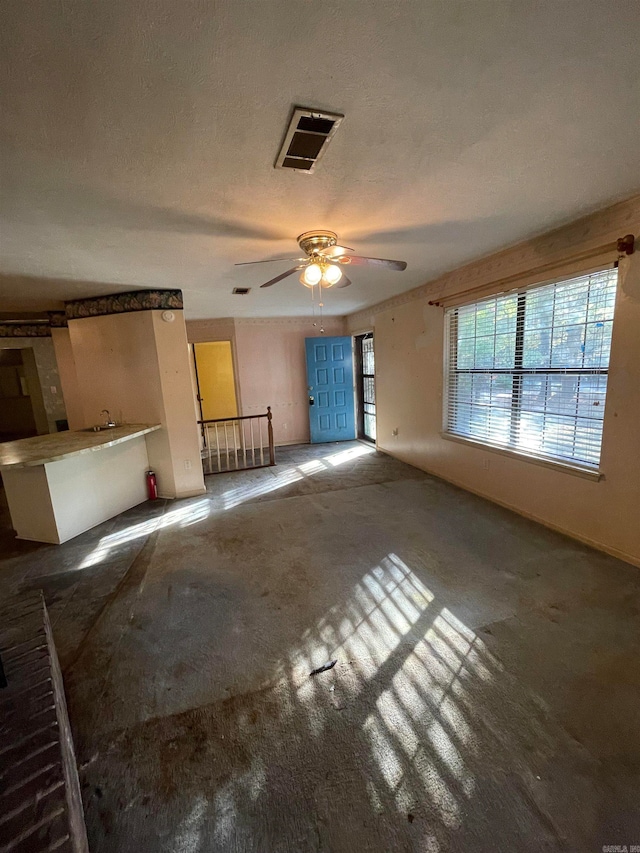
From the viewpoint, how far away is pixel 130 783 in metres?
1.24

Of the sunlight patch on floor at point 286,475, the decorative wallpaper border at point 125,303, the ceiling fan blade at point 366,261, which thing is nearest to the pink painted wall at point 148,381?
the decorative wallpaper border at point 125,303

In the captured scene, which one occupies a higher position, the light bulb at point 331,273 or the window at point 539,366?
the light bulb at point 331,273

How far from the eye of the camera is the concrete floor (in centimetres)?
111

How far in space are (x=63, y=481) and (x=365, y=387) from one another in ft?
16.5

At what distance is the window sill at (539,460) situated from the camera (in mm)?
2580

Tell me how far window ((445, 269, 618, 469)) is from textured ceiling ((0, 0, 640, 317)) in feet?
2.36

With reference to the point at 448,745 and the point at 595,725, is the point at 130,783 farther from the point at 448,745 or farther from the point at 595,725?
the point at 595,725

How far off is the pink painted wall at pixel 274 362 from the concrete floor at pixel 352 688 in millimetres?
3702

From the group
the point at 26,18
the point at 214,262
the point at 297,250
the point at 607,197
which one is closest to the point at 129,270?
the point at 214,262

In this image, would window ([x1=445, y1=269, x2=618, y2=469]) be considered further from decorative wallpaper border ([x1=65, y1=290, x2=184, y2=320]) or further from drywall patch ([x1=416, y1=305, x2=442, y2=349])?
decorative wallpaper border ([x1=65, y1=290, x2=184, y2=320])

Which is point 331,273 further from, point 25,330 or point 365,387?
point 25,330

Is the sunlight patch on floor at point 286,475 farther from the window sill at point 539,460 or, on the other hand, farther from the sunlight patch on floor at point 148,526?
the window sill at point 539,460

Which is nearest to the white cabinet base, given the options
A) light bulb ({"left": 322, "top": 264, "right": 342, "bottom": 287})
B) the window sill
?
light bulb ({"left": 322, "top": 264, "right": 342, "bottom": 287})

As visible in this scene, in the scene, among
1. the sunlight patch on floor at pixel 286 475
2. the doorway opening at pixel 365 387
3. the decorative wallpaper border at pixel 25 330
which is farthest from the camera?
the doorway opening at pixel 365 387
